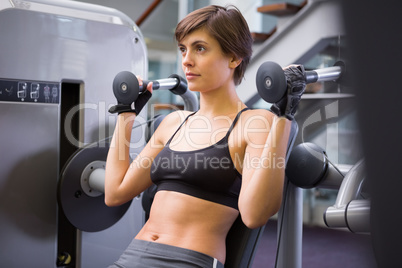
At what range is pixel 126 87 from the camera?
1.34 metres

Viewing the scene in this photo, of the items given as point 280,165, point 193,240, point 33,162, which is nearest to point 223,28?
point 280,165

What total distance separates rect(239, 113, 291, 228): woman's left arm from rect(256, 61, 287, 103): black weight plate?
0.28 ft

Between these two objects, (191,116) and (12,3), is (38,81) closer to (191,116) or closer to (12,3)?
(12,3)

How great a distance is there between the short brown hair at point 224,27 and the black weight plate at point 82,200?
589 millimetres

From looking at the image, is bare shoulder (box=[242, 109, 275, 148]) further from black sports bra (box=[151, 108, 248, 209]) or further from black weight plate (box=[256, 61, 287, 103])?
black weight plate (box=[256, 61, 287, 103])

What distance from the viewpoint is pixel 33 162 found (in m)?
1.50

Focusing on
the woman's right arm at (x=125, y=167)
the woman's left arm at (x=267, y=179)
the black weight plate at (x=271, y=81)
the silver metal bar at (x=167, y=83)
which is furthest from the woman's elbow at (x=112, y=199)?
the black weight plate at (x=271, y=81)

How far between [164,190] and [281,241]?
0.42 meters

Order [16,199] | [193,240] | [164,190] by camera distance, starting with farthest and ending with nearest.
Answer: [16,199] → [164,190] → [193,240]

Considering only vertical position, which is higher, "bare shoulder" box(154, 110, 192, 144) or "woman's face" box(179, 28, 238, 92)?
"woman's face" box(179, 28, 238, 92)

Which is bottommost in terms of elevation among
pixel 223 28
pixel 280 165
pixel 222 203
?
pixel 222 203

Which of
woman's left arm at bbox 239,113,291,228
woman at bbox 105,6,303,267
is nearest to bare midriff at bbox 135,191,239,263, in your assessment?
woman at bbox 105,6,303,267

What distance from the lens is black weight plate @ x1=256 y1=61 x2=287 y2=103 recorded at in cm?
89

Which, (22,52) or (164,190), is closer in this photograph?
(164,190)
